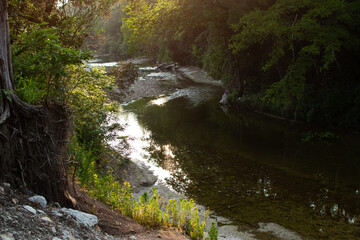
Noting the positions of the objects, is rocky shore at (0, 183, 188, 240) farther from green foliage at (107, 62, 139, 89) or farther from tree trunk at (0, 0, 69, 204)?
green foliage at (107, 62, 139, 89)

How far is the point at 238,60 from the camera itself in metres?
26.1

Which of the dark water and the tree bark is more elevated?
the tree bark

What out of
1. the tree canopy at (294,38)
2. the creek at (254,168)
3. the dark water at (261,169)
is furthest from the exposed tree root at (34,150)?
the tree canopy at (294,38)

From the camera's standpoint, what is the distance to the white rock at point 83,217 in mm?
4793

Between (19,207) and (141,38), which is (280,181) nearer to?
(19,207)

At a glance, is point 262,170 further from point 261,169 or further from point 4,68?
point 4,68

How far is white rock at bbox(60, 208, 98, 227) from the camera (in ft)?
15.7

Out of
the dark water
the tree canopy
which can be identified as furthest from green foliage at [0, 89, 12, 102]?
the tree canopy

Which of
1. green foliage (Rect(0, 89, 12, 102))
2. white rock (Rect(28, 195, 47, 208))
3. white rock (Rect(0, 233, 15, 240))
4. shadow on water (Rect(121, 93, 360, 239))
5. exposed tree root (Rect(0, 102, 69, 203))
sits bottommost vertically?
shadow on water (Rect(121, 93, 360, 239))

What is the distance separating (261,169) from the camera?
44.0 ft

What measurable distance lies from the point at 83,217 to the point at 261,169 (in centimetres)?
974

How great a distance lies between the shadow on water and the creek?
3 cm

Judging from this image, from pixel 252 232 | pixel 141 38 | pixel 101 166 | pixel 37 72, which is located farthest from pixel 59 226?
pixel 141 38

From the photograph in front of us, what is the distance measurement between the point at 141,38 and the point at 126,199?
16.4m
